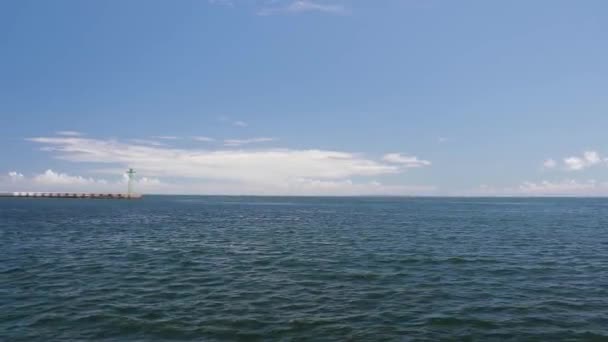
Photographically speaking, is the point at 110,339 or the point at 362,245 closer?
the point at 110,339

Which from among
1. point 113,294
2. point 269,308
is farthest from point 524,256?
point 113,294

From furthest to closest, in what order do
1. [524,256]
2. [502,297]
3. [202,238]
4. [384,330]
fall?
1. [202,238]
2. [524,256]
3. [502,297]
4. [384,330]

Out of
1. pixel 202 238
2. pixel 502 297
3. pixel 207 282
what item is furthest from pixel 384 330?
pixel 202 238

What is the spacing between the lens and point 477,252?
3941 centimetres

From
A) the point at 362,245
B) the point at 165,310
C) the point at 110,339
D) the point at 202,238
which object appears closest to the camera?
the point at 110,339

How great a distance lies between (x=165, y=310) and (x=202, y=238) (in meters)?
32.8

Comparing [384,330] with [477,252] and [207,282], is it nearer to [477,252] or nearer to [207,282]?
[207,282]

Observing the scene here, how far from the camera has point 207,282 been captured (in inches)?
1044

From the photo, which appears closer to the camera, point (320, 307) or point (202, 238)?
point (320, 307)

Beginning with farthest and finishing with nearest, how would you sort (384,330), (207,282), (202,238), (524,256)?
(202,238) < (524,256) < (207,282) < (384,330)

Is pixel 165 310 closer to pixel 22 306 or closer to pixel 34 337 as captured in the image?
pixel 34 337

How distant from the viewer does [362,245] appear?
44750 millimetres

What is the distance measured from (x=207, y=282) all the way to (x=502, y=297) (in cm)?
1953

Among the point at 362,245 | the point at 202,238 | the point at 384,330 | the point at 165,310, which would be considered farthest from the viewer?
the point at 202,238
